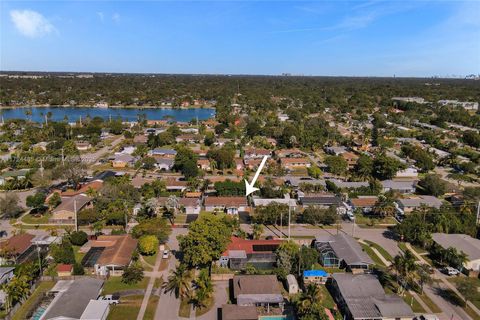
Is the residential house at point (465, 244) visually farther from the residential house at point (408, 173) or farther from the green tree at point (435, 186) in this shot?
the residential house at point (408, 173)

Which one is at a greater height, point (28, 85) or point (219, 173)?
point (28, 85)

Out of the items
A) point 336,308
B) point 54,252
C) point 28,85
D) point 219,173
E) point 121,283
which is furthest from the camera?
point 28,85

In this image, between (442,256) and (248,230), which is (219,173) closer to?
(248,230)

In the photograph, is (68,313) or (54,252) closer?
(68,313)

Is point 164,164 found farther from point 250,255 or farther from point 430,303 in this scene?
point 430,303

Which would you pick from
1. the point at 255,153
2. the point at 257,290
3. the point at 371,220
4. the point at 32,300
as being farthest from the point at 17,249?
the point at 255,153

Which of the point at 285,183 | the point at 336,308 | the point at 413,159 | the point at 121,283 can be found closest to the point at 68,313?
the point at 121,283
